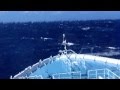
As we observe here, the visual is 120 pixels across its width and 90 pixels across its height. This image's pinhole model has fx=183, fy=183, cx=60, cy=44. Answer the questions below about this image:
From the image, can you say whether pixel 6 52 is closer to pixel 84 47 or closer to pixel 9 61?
pixel 9 61

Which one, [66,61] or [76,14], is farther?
[66,61]

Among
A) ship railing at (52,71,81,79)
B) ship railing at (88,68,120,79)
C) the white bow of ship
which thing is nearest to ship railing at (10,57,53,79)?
the white bow of ship

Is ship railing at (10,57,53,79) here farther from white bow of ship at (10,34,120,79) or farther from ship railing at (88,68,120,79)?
ship railing at (88,68,120,79)

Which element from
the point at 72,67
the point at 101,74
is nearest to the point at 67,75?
the point at 72,67

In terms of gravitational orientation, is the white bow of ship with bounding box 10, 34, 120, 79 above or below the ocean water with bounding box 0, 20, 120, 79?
below
